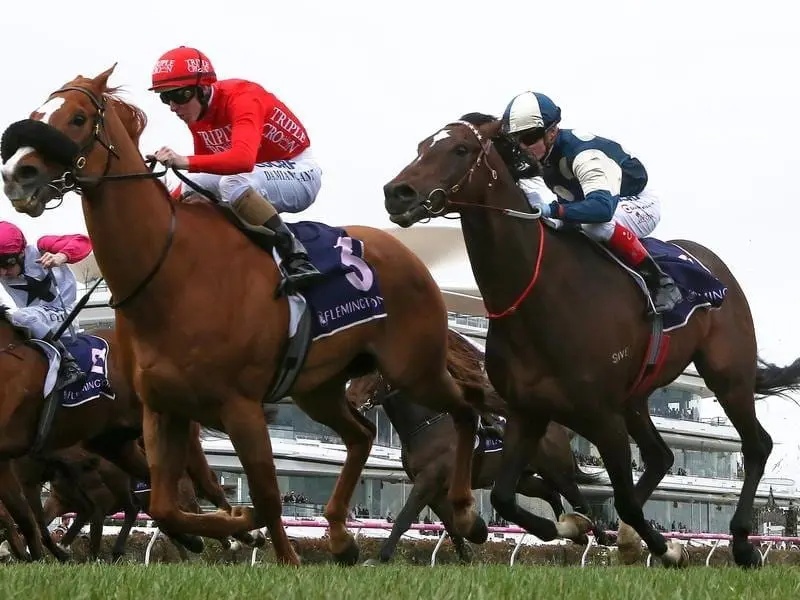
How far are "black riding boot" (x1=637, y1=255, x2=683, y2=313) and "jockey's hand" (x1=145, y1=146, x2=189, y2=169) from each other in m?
2.59

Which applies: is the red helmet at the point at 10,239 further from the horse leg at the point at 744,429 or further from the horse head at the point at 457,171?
the horse leg at the point at 744,429

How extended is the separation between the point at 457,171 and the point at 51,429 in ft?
12.3

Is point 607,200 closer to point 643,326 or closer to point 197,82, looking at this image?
point 643,326

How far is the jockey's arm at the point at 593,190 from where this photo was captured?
21.1 ft

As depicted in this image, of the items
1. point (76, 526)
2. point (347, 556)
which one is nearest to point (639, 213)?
point (347, 556)

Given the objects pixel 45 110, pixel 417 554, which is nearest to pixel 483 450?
pixel 417 554

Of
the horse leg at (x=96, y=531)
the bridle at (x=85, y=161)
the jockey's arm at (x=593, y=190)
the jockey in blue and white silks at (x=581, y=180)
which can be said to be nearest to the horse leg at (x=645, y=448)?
the jockey in blue and white silks at (x=581, y=180)

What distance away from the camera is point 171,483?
5.77m

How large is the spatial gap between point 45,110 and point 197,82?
87 centimetres

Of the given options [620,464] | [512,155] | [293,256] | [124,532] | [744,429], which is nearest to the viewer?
[293,256]

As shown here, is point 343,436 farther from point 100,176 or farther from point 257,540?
point 100,176

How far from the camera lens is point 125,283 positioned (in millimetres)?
5633

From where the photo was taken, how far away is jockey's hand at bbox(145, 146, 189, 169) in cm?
571

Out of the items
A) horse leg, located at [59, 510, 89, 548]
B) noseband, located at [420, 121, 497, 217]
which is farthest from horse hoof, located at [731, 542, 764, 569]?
horse leg, located at [59, 510, 89, 548]
